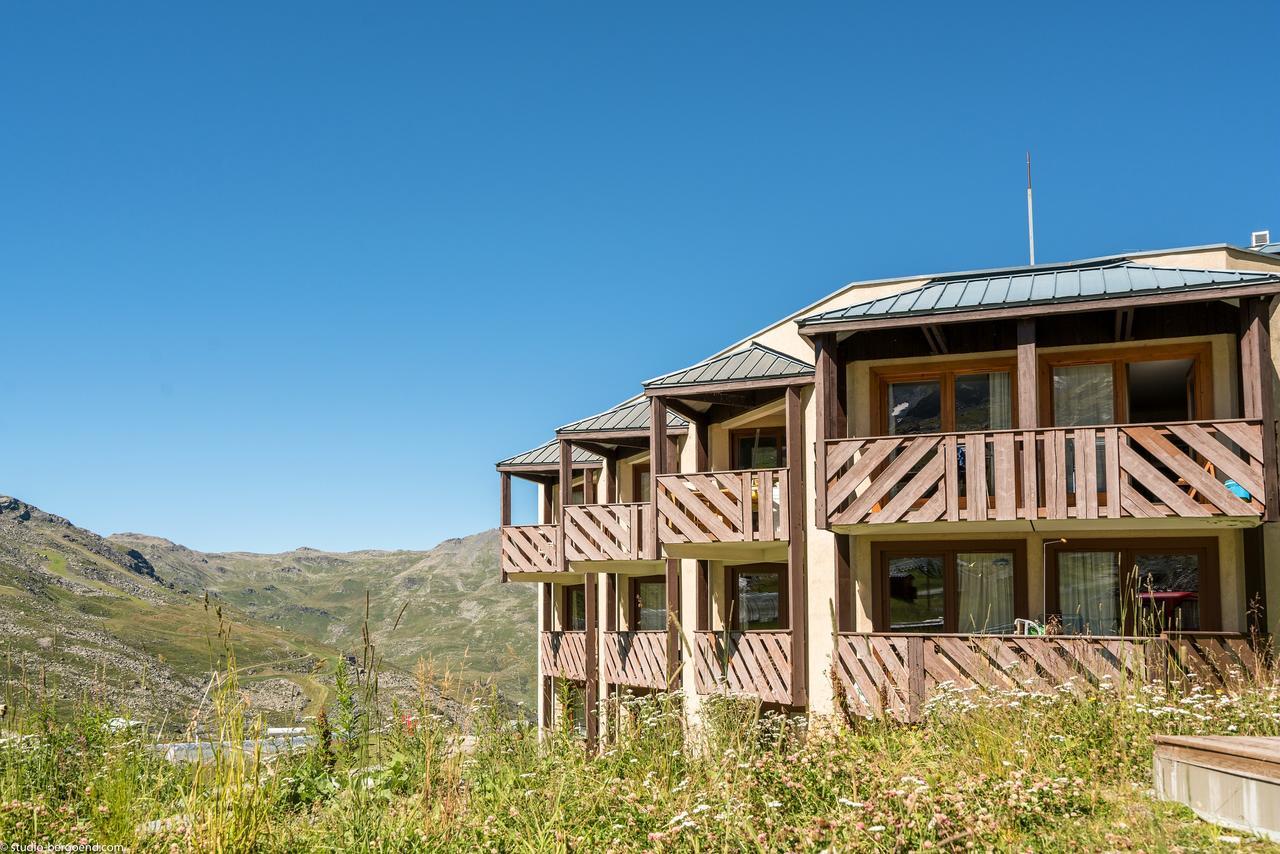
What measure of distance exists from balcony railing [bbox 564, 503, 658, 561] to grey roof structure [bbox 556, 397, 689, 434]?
1612 mm

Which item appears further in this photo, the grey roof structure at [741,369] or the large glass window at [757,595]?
the large glass window at [757,595]

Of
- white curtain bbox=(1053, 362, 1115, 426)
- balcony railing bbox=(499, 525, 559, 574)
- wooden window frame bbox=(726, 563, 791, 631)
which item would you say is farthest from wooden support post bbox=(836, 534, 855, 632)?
balcony railing bbox=(499, 525, 559, 574)

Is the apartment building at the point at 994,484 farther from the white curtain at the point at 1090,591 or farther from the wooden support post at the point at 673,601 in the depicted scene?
the wooden support post at the point at 673,601

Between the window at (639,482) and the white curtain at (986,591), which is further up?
the window at (639,482)

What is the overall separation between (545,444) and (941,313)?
1547cm

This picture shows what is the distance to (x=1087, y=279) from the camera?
14.4 m

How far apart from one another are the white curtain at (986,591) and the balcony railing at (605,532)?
23.0 feet

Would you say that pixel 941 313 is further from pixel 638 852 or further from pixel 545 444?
pixel 545 444

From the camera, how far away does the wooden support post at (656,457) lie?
17.8 m

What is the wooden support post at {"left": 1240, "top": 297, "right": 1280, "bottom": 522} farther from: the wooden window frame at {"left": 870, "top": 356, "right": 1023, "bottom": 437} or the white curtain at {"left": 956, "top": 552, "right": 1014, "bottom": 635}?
the white curtain at {"left": 956, "top": 552, "right": 1014, "bottom": 635}

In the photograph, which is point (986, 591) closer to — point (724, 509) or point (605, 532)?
point (724, 509)

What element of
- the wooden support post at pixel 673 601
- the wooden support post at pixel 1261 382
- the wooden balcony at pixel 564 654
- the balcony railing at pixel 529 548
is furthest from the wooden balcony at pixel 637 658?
the wooden support post at pixel 1261 382

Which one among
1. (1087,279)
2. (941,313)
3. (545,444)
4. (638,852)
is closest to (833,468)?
(941,313)

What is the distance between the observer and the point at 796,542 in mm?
16672
